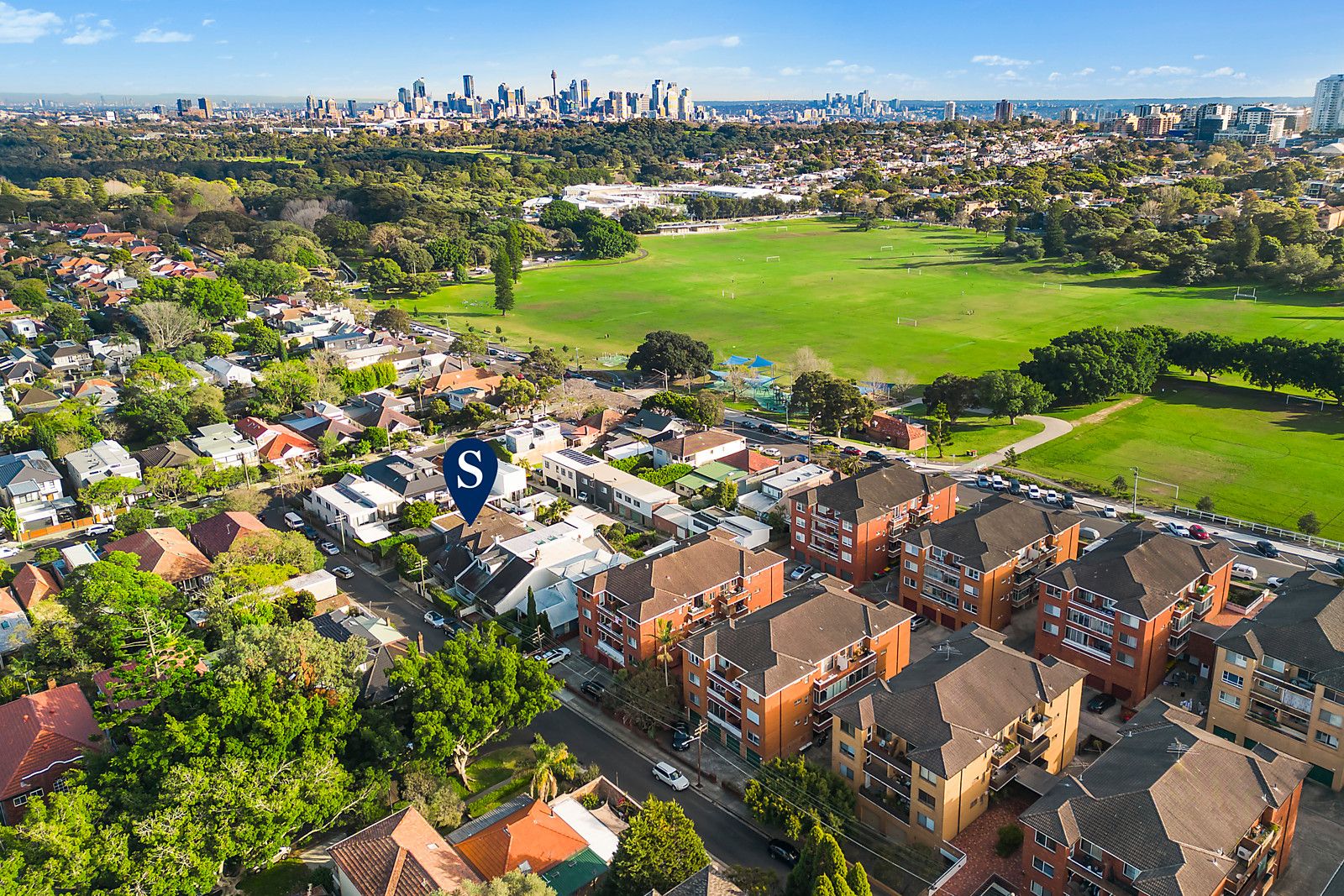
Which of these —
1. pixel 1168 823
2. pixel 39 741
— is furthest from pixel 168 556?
pixel 1168 823

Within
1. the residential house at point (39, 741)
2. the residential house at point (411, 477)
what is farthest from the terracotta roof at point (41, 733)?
the residential house at point (411, 477)

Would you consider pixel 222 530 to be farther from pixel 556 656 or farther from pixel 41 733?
pixel 556 656

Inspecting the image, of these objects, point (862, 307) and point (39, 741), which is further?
point (862, 307)

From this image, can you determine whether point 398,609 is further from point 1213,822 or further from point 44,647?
point 1213,822

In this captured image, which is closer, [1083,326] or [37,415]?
[37,415]

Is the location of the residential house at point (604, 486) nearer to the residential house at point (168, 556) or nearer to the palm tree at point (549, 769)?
the residential house at point (168, 556)

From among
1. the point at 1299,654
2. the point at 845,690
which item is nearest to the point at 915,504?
the point at 845,690
